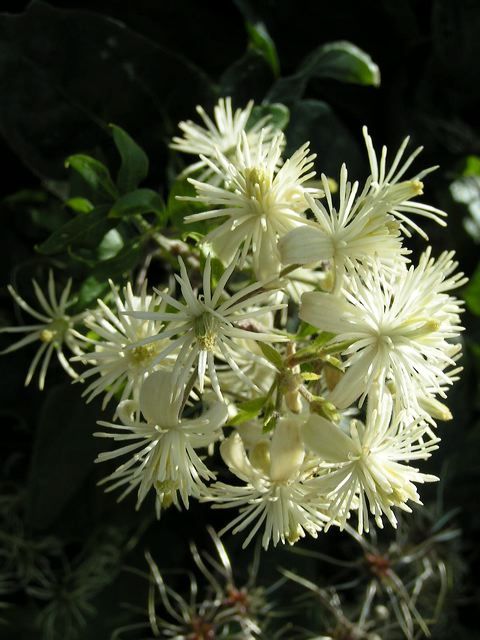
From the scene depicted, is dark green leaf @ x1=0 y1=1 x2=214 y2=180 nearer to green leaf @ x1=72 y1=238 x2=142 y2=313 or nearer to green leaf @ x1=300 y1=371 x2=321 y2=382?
green leaf @ x1=72 y1=238 x2=142 y2=313

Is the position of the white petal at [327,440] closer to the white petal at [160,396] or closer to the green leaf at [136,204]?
the white petal at [160,396]

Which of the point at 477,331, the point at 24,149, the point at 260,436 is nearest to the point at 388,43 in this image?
the point at 477,331

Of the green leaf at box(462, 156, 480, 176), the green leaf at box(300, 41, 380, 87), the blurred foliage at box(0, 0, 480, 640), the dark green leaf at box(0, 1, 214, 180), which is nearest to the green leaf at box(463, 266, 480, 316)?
the blurred foliage at box(0, 0, 480, 640)

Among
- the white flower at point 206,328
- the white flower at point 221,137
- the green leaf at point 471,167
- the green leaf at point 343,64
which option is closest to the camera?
the white flower at point 206,328

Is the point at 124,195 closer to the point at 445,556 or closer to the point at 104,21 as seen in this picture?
the point at 104,21

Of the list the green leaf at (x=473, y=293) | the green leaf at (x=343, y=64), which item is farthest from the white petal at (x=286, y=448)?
the green leaf at (x=473, y=293)
